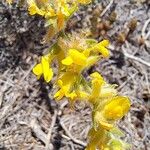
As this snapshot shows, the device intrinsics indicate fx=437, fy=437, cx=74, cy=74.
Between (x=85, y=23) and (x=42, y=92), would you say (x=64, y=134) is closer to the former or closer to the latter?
(x=42, y=92)

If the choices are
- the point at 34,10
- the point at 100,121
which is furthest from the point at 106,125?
the point at 34,10

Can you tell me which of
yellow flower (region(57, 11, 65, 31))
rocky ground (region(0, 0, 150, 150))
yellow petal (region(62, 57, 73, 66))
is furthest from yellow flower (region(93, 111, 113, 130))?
rocky ground (region(0, 0, 150, 150))

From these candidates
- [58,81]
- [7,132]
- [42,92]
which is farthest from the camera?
[42,92]

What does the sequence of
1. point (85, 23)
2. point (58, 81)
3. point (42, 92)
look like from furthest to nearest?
1. point (85, 23)
2. point (42, 92)
3. point (58, 81)

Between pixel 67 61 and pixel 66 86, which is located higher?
pixel 67 61

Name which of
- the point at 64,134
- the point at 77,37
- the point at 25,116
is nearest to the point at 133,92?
the point at 64,134

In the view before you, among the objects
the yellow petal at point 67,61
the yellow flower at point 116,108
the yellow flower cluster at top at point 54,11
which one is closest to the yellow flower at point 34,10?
the yellow flower cluster at top at point 54,11

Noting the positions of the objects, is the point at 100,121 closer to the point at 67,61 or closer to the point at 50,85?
the point at 67,61
